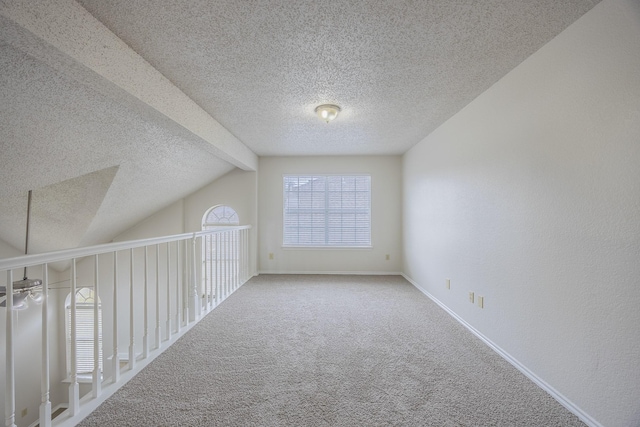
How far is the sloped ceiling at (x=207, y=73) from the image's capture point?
1496 millimetres

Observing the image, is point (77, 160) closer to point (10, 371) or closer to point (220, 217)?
point (10, 371)

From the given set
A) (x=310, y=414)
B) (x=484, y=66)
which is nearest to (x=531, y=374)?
(x=310, y=414)

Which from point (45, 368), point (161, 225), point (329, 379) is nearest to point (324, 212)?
point (161, 225)

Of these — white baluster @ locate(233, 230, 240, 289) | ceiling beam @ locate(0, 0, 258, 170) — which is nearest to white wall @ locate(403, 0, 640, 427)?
ceiling beam @ locate(0, 0, 258, 170)

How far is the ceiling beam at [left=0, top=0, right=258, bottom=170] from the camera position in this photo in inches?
50.9

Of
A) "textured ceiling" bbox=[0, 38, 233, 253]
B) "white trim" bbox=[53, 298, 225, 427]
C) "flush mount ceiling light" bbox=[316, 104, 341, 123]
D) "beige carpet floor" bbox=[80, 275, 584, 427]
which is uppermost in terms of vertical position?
"flush mount ceiling light" bbox=[316, 104, 341, 123]

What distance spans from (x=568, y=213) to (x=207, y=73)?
8.62 feet

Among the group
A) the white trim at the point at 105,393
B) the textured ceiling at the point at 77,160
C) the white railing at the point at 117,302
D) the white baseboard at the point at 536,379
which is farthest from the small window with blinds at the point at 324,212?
the white trim at the point at 105,393

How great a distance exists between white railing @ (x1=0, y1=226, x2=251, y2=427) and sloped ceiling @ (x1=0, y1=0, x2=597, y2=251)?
0.92 metres

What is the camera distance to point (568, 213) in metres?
1.66

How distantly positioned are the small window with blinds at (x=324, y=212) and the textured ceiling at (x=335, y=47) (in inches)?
90.7

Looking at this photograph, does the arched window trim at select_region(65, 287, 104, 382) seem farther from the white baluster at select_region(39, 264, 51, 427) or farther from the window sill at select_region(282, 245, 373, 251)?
the white baluster at select_region(39, 264, 51, 427)

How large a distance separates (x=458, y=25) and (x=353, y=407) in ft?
7.56

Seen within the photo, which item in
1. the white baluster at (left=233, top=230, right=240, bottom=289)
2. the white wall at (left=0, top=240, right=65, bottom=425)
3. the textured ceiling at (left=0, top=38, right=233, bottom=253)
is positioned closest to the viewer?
the textured ceiling at (left=0, top=38, right=233, bottom=253)
